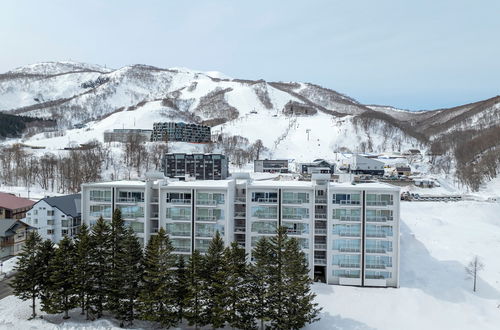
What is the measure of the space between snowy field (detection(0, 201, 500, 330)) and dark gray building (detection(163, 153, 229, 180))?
56245 mm

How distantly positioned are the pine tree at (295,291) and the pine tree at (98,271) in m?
12.8

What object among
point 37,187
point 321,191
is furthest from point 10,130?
point 321,191

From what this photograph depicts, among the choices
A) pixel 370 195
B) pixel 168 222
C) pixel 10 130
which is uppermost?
pixel 10 130

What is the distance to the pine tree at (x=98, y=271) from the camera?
23.3 metres

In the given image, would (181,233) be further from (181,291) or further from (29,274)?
(29,274)

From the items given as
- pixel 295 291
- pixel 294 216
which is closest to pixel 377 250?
pixel 294 216

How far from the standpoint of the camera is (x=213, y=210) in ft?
104

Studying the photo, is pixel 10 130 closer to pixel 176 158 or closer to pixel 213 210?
pixel 176 158

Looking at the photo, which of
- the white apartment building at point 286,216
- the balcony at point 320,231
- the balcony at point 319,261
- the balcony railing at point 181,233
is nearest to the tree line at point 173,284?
the balcony railing at point 181,233

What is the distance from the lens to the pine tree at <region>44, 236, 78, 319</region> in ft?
74.0

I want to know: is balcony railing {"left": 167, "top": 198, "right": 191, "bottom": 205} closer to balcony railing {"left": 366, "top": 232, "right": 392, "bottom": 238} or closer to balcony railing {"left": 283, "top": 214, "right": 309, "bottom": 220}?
balcony railing {"left": 283, "top": 214, "right": 309, "bottom": 220}

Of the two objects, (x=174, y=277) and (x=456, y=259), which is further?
(x=456, y=259)

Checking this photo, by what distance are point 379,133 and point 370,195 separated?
533ft

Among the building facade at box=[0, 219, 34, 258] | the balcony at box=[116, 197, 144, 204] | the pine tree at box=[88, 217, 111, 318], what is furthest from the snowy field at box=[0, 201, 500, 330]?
the building facade at box=[0, 219, 34, 258]
